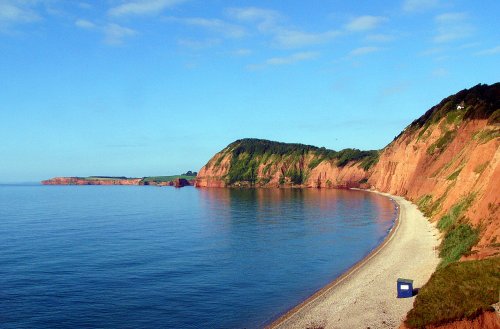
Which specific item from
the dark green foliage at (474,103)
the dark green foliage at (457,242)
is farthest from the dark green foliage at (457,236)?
the dark green foliage at (474,103)

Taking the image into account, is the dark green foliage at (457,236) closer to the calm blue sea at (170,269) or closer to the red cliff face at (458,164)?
the red cliff face at (458,164)

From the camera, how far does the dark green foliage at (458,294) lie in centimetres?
2245

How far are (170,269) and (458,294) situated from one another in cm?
3010

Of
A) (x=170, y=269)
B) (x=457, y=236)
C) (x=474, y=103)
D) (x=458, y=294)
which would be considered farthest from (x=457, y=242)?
(x=474, y=103)

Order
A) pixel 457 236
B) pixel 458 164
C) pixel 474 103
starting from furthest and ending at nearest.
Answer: pixel 474 103 < pixel 458 164 < pixel 457 236

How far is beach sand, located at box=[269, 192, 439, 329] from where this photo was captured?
95.8 feet

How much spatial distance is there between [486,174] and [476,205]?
544 cm

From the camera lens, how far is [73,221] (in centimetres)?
9225

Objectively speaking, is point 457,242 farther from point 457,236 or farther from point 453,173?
point 453,173

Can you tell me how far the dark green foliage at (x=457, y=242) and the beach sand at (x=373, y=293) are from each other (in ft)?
3.95

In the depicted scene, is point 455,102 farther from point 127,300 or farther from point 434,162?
point 127,300

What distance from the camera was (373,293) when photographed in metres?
34.5

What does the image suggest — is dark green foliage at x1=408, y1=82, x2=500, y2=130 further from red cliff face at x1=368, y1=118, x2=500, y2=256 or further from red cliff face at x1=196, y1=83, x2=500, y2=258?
red cliff face at x1=368, y1=118, x2=500, y2=256

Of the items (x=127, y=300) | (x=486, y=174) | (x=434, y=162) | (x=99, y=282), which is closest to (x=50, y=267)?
(x=99, y=282)
